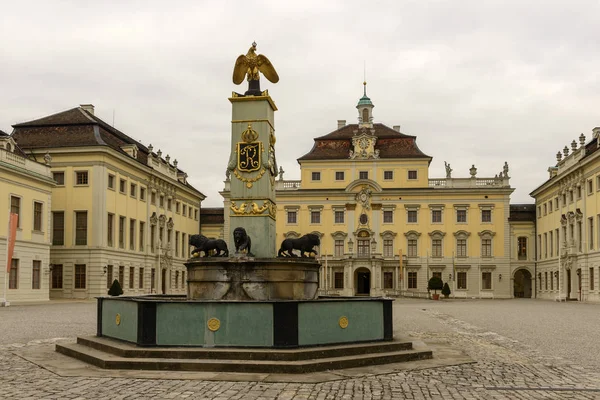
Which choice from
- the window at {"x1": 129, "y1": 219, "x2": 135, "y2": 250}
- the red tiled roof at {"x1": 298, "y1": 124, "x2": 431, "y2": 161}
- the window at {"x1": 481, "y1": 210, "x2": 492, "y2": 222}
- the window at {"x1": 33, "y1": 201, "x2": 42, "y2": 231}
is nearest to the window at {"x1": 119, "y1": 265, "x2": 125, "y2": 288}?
the window at {"x1": 129, "y1": 219, "x2": 135, "y2": 250}

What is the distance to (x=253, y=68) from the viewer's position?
1576 cm

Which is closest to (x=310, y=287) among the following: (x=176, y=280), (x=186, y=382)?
(x=186, y=382)

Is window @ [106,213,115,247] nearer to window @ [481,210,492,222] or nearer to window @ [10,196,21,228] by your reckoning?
window @ [10,196,21,228]

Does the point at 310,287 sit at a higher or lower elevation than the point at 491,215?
lower

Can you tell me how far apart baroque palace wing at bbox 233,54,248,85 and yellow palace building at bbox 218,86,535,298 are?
2120 inches

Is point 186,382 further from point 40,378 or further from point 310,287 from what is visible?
point 310,287

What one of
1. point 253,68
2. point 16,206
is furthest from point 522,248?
point 253,68

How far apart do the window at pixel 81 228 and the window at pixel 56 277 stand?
1.99 m

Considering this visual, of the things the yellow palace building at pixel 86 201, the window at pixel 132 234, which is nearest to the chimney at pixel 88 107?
the yellow palace building at pixel 86 201

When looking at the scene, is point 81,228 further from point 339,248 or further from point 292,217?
point 339,248

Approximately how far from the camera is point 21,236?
40594 millimetres

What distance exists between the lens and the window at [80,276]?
156 ft

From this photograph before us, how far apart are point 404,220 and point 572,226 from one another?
1762 cm

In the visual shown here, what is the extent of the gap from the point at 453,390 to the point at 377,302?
3337 millimetres
